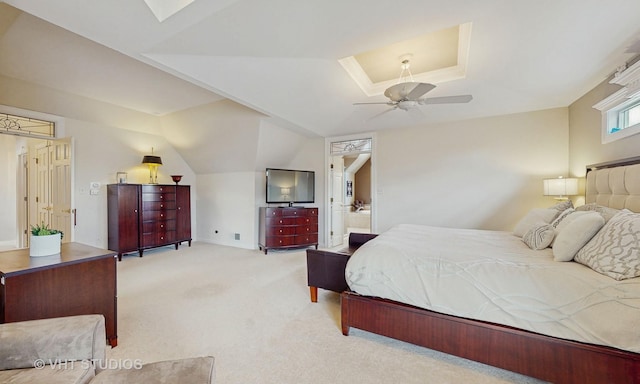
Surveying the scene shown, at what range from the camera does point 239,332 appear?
2230 millimetres

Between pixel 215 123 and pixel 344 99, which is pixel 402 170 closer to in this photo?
pixel 344 99

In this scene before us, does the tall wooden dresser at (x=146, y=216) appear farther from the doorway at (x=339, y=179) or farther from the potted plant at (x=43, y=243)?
the doorway at (x=339, y=179)

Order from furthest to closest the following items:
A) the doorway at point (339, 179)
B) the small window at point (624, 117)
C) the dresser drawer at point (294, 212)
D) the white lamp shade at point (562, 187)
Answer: the dresser drawer at point (294, 212)
the doorway at point (339, 179)
the white lamp shade at point (562, 187)
the small window at point (624, 117)

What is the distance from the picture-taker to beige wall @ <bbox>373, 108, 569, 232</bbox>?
3717 mm

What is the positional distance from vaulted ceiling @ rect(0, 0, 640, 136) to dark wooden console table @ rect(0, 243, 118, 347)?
1754 mm

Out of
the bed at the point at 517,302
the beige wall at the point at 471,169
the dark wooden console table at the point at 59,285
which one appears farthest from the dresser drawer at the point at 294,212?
the dark wooden console table at the point at 59,285

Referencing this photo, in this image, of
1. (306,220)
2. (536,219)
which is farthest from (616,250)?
(306,220)

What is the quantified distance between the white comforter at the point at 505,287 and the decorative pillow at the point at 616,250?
0.19ft

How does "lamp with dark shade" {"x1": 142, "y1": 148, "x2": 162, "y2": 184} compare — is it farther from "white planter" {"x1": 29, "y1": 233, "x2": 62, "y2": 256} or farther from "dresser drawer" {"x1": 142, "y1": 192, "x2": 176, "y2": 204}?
"white planter" {"x1": 29, "y1": 233, "x2": 62, "y2": 256}

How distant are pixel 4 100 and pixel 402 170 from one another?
6.16m

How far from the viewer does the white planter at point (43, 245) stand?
182 centimetres

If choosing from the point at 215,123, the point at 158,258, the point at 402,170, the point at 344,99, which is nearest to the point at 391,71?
the point at 344,99

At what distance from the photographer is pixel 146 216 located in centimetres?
488

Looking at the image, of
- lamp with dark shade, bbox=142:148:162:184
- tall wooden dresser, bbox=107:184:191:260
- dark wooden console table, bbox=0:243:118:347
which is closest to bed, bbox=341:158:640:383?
dark wooden console table, bbox=0:243:118:347
